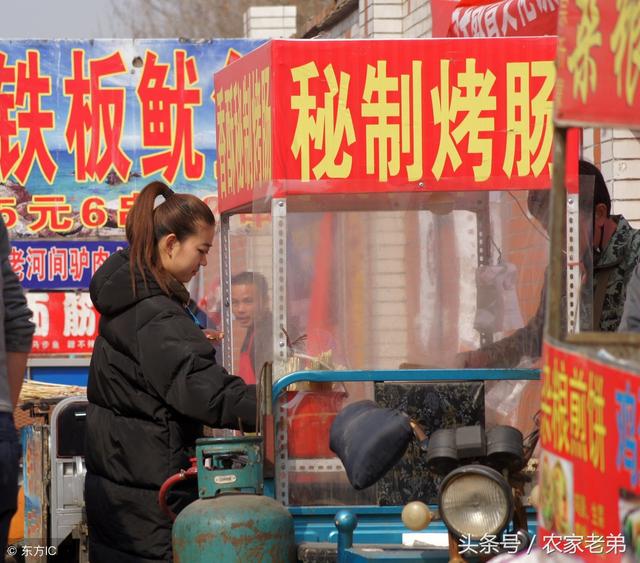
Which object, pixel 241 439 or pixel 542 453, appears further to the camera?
pixel 241 439

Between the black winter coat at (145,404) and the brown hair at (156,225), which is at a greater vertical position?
the brown hair at (156,225)

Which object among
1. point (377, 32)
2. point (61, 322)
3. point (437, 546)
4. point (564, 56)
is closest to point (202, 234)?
point (437, 546)

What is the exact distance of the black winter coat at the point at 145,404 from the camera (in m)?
4.61

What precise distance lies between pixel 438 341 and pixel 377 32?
5.95 m

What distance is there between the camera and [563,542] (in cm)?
274

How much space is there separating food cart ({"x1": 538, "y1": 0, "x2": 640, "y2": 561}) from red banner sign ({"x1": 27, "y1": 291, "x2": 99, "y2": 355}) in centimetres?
981

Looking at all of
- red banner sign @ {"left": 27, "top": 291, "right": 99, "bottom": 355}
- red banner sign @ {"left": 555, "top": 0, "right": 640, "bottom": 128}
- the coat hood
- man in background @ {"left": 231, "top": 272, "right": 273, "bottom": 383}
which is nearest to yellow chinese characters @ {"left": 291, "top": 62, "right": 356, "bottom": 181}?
man in background @ {"left": 231, "top": 272, "right": 273, "bottom": 383}

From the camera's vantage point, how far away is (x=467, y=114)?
5.07m

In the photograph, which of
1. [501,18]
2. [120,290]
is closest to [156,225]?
[120,290]

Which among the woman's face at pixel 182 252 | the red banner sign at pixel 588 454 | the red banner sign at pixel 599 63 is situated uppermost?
the red banner sign at pixel 599 63

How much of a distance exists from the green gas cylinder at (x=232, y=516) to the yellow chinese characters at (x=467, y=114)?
1311 mm

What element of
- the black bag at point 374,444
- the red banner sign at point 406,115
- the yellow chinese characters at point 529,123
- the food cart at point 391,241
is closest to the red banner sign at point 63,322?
the food cart at point 391,241

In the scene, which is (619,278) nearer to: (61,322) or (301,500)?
(301,500)

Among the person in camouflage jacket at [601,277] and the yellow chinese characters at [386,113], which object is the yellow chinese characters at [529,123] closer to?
the person in camouflage jacket at [601,277]
